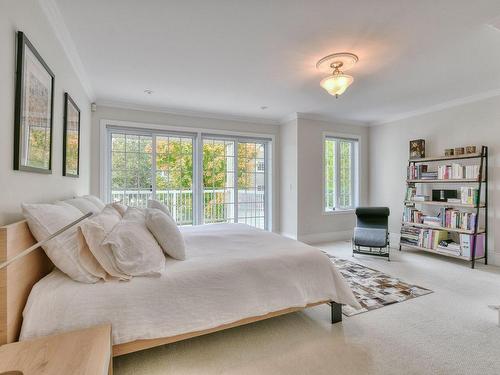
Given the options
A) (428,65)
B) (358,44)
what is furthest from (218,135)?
(428,65)

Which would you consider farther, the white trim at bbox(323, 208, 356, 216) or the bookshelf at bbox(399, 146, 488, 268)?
the white trim at bbox(323, 208, 356, 216)

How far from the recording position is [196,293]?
1610 mm

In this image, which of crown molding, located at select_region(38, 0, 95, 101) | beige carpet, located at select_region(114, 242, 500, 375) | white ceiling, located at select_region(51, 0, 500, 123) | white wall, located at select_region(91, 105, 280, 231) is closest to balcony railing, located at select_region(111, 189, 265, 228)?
white wall, located at select_region(91, 105, 280, 231)

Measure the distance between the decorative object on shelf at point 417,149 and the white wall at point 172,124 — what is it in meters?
2.48

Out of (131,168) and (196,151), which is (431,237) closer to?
(196,151)

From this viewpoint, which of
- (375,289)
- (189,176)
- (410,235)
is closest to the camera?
(375,289)

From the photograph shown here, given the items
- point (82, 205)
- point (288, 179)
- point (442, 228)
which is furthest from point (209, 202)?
point (442, 228)

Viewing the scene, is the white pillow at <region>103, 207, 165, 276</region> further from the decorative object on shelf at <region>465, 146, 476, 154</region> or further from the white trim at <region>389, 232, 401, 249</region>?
the white trim at <region>389, 232, 401, 249</region>

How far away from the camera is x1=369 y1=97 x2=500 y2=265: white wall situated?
3.63m

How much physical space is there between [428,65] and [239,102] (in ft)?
8.32

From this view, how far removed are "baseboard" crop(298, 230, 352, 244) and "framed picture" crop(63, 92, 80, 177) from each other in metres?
3.77

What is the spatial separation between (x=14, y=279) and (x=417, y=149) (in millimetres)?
5383

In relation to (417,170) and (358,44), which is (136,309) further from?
(417,170)

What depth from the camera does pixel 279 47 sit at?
2465 millimetres
